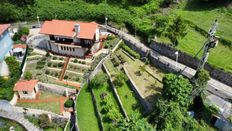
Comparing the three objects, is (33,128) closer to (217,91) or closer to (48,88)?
(48,88)

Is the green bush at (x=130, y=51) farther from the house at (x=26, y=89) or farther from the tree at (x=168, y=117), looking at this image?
the house at (x=26, y=89)

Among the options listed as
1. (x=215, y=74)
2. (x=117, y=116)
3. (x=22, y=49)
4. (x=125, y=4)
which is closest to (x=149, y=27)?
(x=125, y=4)

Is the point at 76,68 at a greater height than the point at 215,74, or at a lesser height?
lesser

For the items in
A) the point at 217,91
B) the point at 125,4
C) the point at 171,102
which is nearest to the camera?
the point at 171,102

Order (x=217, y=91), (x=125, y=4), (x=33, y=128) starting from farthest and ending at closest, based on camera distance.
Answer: (x=125, y=4), (x=33, y=128), (x=217, y=91)

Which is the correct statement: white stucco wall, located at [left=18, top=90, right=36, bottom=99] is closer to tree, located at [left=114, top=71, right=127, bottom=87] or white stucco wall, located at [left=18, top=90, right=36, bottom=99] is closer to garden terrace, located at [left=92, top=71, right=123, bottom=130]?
garden terrace, located at [left=92, top=71, right=123, bottom=130]

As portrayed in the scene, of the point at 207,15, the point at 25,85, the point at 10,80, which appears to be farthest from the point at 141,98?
the point at 207,15

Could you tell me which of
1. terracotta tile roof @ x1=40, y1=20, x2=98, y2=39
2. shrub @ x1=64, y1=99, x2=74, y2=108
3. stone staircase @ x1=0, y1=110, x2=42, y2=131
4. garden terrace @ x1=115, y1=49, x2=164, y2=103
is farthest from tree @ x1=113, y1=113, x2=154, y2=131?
terracotta tile roof @ x1=40, y1=20, x2=98, y2=39

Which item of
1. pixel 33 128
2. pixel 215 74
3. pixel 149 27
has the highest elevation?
pixel 149 27

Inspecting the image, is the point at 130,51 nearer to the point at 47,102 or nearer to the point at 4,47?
the point at 47,102
